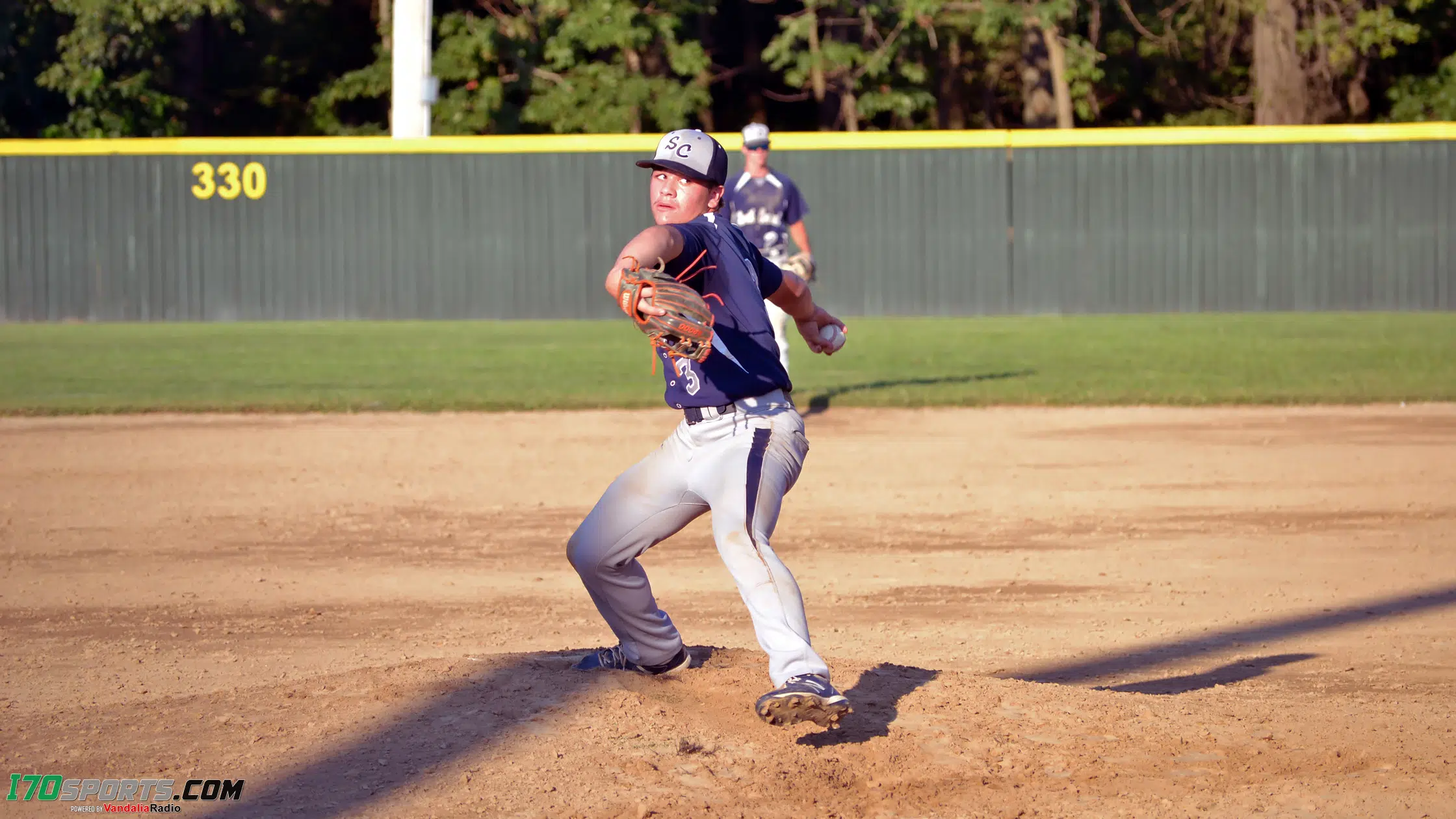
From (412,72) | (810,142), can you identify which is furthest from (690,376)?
(412,72)

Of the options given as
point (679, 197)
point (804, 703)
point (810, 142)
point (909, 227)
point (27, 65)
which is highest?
point (27, 65)

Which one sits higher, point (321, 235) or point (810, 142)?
point (810, 142)

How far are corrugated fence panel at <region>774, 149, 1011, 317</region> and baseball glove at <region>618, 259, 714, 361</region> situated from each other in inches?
726

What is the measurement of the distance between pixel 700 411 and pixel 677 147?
2.29 feet

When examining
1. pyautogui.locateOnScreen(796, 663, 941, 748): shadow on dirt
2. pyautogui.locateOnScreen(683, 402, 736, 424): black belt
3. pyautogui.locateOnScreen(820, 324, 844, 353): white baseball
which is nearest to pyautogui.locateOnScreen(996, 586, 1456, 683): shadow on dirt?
pyautogui.locateOnScreen(796, 663, 941, 748): shadow on dirt

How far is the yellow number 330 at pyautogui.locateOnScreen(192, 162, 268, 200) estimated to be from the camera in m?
22.2

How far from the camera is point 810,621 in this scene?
594cm

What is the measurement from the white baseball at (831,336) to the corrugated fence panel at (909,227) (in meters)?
17.6

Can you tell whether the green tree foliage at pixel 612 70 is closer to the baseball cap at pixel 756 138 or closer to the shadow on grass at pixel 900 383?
the shadow on grass at pixel 900 383

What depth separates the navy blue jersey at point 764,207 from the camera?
11.3 m

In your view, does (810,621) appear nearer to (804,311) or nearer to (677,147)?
(804,311)

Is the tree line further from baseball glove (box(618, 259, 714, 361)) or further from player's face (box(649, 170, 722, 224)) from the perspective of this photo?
baseball glove (box(618, 259, 714, 361))

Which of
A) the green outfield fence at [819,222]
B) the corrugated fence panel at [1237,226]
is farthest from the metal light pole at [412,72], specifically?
the corrugated fence panel at [1237,226]

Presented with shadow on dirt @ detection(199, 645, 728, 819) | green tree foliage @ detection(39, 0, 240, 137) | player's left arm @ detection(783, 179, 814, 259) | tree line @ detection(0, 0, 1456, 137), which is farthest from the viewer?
tree line @ detection(0, 0, 1456, 137)
